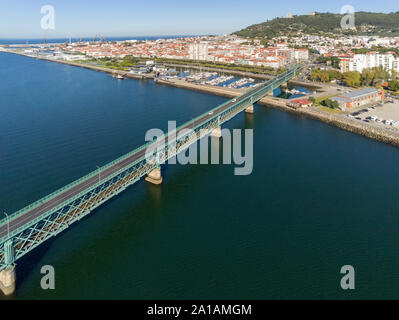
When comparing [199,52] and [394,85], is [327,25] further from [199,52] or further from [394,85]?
[394,85]

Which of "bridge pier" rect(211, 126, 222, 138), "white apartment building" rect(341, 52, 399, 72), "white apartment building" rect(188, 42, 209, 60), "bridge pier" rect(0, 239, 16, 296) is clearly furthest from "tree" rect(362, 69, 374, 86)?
"bridge pier" rect(0, 239, 16, 296)

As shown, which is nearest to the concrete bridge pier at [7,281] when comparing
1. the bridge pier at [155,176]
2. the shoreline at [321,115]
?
the bridge pier at [155,176]

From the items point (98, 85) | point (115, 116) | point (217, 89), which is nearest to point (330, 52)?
point (217, 89)

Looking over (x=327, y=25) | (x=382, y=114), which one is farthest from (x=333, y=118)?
(x=327, y=25)

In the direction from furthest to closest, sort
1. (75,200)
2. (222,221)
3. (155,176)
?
(155,176)
(75,200)
(222,221)

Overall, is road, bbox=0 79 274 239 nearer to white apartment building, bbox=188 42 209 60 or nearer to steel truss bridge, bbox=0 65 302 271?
steel truss bridge, bbox=0 65 302 271

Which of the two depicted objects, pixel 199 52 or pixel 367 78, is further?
pixel 199 52
